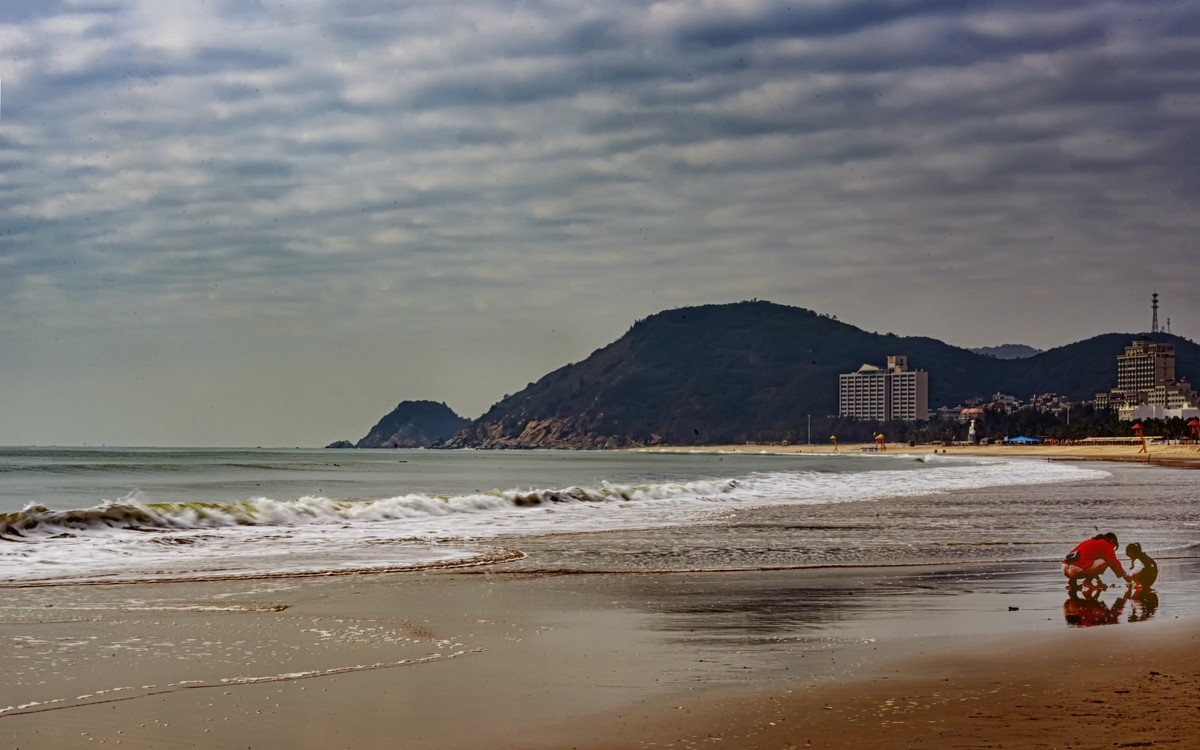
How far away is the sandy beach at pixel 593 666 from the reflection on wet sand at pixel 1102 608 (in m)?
0.07

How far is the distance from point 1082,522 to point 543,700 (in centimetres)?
2087

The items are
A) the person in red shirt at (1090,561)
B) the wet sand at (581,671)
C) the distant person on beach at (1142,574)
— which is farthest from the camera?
the distant person on beach at (1142,574)

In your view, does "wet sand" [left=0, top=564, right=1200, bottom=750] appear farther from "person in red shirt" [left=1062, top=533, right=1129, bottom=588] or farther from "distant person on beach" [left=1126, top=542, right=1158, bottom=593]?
"distant person on beach" [left=1126, top=542, right=1158, bottom=593]

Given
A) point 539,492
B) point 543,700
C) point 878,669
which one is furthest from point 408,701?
point 539,492

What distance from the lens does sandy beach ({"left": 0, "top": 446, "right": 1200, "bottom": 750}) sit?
6477 millimetres

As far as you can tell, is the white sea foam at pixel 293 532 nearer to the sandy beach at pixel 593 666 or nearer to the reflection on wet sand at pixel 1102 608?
the sandy beach at pixel 593 666

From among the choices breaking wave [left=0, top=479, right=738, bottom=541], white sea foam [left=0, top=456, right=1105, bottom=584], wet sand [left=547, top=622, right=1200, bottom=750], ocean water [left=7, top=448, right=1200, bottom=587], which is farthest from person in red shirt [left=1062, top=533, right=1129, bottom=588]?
breaking wave [left=0, top=479, right=738, bottom=541]

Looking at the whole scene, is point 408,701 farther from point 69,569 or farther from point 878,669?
point 69,569

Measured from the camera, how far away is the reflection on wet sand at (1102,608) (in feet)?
35.3

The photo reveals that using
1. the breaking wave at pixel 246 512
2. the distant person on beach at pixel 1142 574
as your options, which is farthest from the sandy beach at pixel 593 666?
the breaking wave at pixel 246 512

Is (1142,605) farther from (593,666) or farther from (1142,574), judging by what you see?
(593,666)

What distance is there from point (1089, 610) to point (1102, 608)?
0.21 meters

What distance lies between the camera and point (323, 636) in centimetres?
980

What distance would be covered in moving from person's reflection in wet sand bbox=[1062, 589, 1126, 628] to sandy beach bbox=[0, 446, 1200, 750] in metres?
0.07
